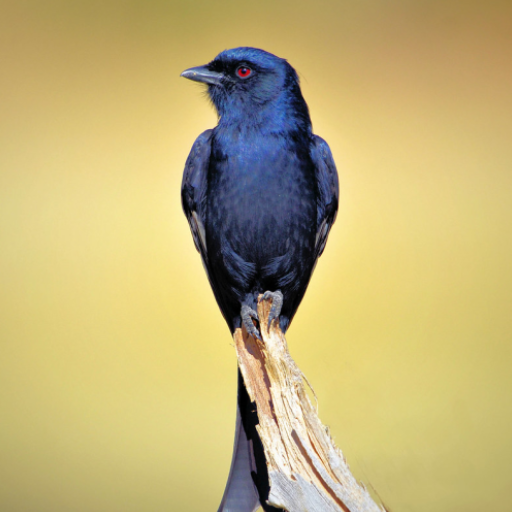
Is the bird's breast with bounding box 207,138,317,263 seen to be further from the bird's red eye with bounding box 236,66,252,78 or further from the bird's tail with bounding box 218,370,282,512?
the bird's tail with bounding box 218,370,282,512

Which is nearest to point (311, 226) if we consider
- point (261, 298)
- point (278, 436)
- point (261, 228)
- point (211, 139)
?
point (261, 228)

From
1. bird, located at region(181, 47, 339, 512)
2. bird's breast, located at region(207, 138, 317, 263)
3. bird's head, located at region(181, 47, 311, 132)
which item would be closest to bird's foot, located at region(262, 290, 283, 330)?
bird, located at region(181, 47, 339, 512)

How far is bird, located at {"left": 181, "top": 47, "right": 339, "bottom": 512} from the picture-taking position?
1.93m

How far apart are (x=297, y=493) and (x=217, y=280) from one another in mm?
946

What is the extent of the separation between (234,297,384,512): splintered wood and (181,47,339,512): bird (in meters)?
0.19

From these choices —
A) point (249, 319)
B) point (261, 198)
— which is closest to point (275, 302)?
point (249, 319)

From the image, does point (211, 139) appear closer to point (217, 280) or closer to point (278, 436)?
point (217, 280)

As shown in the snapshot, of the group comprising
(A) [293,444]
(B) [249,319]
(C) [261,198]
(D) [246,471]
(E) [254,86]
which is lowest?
(D) [246,471]

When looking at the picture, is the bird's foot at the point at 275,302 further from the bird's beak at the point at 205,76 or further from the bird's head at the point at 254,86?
the bird's beak at the point at 205,76

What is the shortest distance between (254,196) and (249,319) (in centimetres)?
43

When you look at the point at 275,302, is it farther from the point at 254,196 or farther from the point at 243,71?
the point at 243,71

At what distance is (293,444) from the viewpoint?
4.90 ft

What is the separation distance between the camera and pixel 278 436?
1526 mm

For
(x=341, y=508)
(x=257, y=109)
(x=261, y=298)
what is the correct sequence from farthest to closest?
(x=257, y=109)
(x=261, y=298)
(x=341, y=508)
